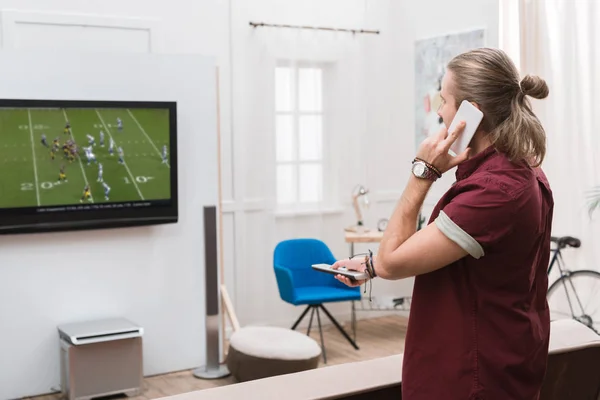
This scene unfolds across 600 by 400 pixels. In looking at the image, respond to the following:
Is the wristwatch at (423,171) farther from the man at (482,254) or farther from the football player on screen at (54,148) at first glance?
the football player on screen at (54,148)

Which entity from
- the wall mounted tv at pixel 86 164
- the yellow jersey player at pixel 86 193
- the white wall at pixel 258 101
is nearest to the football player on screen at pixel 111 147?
the wall mounted tv at pixel 86 164

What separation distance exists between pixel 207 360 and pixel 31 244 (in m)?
1.42

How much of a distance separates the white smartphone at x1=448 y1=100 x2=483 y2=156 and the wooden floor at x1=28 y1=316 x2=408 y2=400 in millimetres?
3565

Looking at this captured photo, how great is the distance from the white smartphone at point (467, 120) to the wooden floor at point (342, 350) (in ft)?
11.7

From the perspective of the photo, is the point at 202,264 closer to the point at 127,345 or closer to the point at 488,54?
the point at 127,345

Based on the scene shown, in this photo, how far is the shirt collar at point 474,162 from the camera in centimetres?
174

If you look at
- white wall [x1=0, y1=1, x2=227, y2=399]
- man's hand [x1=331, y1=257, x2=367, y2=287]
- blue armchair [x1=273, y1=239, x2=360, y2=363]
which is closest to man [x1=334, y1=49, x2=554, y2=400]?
man's hand [x1=331, y1=257, x2=367, y2=287]

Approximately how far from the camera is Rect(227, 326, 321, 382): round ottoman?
188 inches

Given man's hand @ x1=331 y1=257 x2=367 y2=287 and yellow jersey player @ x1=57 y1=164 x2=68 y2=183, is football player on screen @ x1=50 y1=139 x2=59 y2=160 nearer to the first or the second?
yellow jersey player @ x1=57 y1=164 x2=68 y2=183

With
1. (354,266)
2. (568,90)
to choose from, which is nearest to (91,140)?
(568,90)

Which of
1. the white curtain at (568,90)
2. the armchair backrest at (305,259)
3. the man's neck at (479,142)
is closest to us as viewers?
the man's neck at (479,142)

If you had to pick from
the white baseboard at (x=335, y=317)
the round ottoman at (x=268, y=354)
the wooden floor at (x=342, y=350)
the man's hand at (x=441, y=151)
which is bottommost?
the wooden floor at (x=342, y=350)

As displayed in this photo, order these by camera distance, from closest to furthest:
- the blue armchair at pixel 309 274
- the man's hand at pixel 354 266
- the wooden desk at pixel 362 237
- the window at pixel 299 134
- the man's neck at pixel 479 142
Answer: the man's neck at pixel 479 142
the man's hand at pixel 354 266
the blue armchair at pixel 309 274
the wooden desk at pixel 362 237
the window at pixel 299 134

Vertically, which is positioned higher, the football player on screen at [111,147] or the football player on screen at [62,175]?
the football player on screen at [111,147]
